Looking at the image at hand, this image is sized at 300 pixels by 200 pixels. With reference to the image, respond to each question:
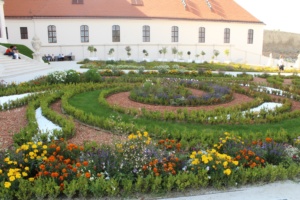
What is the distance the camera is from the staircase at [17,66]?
61.2 feet

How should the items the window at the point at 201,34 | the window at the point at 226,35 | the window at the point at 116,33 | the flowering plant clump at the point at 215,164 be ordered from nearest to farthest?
the flowering plant clump at the point at 215,164
the window at the point at 116,33
the window at the point at 201,34
the window at the point at 226,35

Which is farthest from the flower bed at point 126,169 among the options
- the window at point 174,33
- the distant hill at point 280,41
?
the distant hill at point 280,41

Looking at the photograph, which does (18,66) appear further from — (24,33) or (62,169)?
(62,169)

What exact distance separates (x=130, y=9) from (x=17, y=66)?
63.5ft

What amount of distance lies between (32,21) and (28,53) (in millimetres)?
8574

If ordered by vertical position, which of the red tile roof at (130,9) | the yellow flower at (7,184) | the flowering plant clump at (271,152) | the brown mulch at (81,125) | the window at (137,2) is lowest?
the brown mulch at (81,125)

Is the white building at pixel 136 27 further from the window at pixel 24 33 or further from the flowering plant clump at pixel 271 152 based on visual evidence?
the flowering plant clump at pixel 271 152

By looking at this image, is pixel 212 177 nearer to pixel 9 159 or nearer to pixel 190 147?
pixel 190 147

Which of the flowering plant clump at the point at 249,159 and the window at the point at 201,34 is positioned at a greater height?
the window at the point at 201,34

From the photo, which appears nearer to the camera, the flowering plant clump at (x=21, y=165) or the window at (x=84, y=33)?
the flowering plant clump at (x=21, y=165)

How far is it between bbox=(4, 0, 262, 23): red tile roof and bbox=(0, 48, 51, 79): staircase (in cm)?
1180

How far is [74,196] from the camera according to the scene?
14.7ft

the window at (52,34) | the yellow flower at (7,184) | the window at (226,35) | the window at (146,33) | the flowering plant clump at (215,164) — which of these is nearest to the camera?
the yellow flower at (7,184)

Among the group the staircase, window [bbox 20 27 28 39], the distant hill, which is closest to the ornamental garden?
the staircase
